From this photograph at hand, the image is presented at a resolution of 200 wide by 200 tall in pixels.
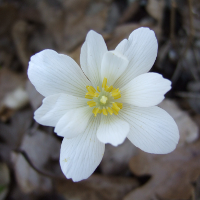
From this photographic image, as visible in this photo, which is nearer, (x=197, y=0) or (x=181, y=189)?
(x=181, y=189)

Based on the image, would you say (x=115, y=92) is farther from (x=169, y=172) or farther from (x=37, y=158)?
(x=37, y=158)

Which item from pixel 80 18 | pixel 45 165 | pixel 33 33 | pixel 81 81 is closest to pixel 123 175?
pixel 45 165

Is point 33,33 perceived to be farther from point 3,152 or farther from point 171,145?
point 171,145

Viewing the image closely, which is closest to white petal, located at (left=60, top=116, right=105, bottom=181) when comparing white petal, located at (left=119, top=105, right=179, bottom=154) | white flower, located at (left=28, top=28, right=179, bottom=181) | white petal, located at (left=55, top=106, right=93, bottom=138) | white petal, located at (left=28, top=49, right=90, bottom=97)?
white flower, located at (left=28, top=28, right=179, bottom=181)

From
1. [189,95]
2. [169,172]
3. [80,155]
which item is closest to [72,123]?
[80,155]

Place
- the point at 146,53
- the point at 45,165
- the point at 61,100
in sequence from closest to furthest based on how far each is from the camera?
the point at 61,100 < the point at 146,53 < the point at 45,165

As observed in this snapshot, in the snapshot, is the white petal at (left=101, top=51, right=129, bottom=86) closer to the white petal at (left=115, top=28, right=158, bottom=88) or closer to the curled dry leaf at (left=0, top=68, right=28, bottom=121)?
the white petal at (left=115, top=28, right=158, bottom=88)
